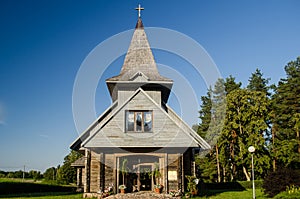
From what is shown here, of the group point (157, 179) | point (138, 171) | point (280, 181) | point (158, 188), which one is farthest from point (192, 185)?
point (280, 181)

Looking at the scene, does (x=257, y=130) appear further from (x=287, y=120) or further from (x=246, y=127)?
(x=287, y=120)

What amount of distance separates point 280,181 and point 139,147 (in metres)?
8.22

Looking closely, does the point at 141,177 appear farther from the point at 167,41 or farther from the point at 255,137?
the point at 255,137

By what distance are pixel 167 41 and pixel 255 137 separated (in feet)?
55.1

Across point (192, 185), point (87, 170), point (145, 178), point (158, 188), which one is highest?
point (87, 170)

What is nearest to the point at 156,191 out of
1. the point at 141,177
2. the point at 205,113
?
the point at 141,177

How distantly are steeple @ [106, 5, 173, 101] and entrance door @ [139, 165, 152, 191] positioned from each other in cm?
562

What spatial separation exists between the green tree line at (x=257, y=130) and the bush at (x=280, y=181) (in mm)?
15991

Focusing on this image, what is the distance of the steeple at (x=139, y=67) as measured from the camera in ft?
70.9

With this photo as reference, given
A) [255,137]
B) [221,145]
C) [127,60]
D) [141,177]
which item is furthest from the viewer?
[221,145]

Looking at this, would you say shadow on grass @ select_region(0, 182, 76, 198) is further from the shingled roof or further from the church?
the shingled roof

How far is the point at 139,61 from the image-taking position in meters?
23.2

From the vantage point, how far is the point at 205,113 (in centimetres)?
5034

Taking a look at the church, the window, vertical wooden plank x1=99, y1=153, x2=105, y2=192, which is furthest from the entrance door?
the window
